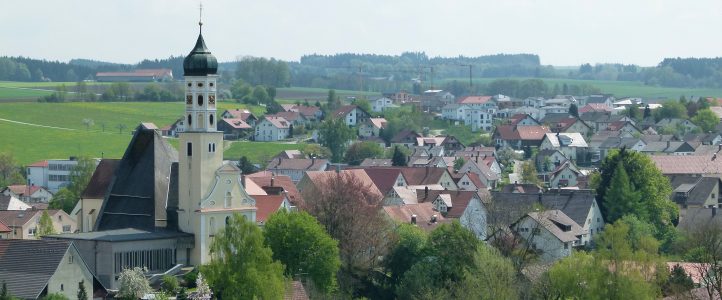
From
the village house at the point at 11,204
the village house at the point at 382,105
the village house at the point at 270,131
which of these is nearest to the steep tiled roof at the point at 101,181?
the village house at the point at 11,204

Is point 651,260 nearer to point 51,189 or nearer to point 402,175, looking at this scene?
point 402,175

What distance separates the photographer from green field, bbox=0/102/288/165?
404 feet

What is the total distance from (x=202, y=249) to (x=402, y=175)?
121 feet

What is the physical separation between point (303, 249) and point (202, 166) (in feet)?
16.3

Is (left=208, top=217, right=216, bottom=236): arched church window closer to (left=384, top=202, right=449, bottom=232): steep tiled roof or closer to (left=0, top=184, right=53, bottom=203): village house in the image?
(left=384, top=202, right=449, bottom=232): steep tiled roof

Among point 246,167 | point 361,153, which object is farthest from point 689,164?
point 246,167

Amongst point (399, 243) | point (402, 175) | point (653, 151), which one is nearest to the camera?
point (399, 243)

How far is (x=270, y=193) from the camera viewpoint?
75938mm

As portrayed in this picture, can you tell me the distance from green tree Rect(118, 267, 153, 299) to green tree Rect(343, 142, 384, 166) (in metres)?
69.1

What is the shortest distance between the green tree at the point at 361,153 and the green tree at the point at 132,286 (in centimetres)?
6914

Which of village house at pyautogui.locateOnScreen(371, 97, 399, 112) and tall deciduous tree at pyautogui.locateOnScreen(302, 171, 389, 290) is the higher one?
tall deciduous tree at pyautogui.locateOnScreen(302, 171, 389, 290)

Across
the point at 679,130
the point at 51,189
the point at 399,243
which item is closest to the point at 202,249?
the point at 399,243

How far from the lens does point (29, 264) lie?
1937 inches

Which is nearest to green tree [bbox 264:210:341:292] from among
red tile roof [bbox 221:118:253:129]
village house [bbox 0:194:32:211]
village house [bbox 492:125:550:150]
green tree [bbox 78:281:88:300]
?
green tree [bbox 78:281:88:300]
